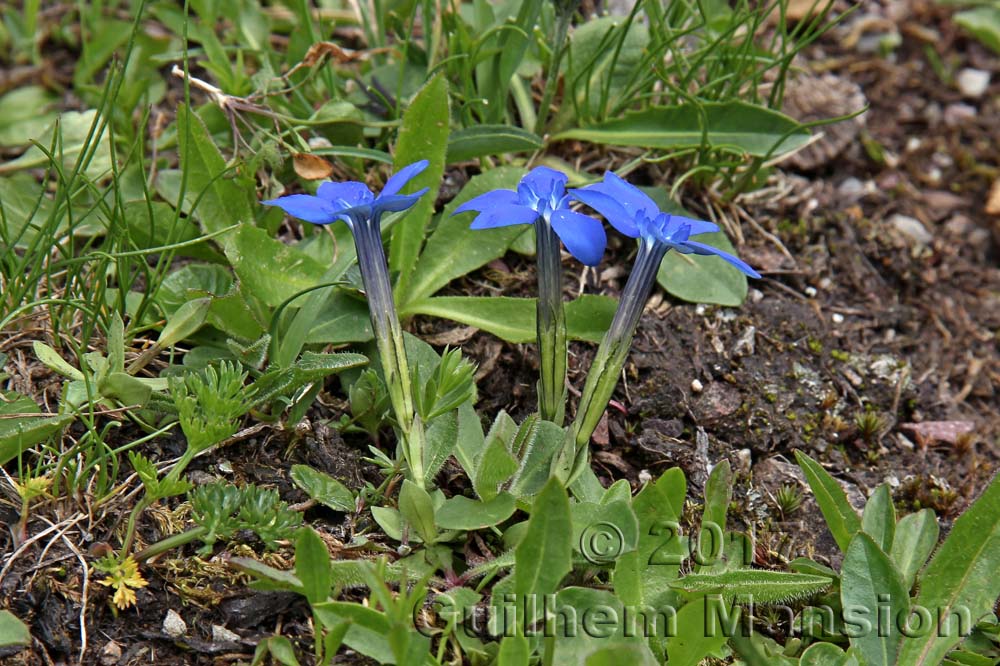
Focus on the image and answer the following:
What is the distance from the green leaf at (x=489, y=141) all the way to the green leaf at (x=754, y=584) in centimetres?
137

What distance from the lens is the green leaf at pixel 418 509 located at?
2180 millimetres

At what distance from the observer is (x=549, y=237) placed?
7.34ft

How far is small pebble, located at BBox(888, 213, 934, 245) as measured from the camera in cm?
366

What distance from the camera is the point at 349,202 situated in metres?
2.20

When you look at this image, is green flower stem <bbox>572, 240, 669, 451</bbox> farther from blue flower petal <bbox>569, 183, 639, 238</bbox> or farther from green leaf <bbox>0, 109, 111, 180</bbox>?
green leaf <bbox>0, 109, 111, 180</bbox>

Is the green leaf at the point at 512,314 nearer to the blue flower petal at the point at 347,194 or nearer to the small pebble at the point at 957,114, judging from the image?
the blue flower petal at the point at 347,194

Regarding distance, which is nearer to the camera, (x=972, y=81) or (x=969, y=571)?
(x=969, y=571)

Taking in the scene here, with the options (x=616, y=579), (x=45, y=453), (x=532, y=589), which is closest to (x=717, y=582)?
(x=616, y=579)

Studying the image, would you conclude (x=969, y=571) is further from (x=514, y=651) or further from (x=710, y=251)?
(x=514, y=651)

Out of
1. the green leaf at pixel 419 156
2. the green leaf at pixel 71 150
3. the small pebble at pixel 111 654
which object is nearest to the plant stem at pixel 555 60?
the green leaf at pixel 419 156

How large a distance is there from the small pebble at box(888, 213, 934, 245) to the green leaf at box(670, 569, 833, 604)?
1880mm

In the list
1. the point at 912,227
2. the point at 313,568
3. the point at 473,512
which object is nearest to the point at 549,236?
the point at 473,512

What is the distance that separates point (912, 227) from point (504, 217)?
222 cm

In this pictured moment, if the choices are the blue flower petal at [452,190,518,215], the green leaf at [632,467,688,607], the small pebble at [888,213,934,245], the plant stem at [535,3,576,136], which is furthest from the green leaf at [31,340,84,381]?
the small pebble at [888,213,934,245]
